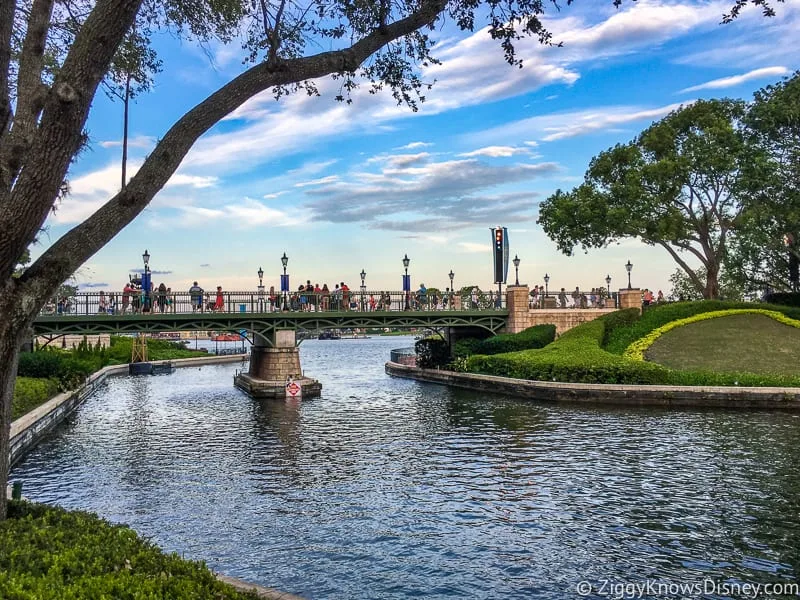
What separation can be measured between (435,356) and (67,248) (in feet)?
126

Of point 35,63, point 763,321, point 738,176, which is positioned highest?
point 738,176

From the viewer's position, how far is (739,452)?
17.3 meters

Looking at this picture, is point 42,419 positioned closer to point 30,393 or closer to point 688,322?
point 30,393

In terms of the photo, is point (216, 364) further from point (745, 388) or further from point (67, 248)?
point (67, 248)

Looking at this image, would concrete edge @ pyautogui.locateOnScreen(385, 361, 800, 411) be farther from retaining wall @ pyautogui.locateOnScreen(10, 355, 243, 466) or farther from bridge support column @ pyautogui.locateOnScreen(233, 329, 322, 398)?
retaining wall @ pyautogui.locateOnScreen(10, 355, 243, 466)

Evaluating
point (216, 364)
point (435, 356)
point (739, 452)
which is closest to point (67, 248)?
point (739, 452)

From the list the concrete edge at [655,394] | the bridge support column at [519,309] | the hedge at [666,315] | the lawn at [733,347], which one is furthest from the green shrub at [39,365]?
the lawn at [733,347]

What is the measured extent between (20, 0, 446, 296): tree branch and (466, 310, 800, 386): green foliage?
23.9 metres

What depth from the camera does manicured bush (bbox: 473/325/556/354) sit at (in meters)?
38.9

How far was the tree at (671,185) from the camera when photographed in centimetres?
4247

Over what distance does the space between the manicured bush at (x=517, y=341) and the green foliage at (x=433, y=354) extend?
4.31 meters

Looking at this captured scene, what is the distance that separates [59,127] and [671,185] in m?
43.9

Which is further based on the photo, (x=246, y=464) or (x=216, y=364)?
(x=216, y=364)

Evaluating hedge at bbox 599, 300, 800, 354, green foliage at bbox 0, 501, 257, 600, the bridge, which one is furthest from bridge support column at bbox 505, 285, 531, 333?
green foliage at bbox 0, 501, 257, 600
